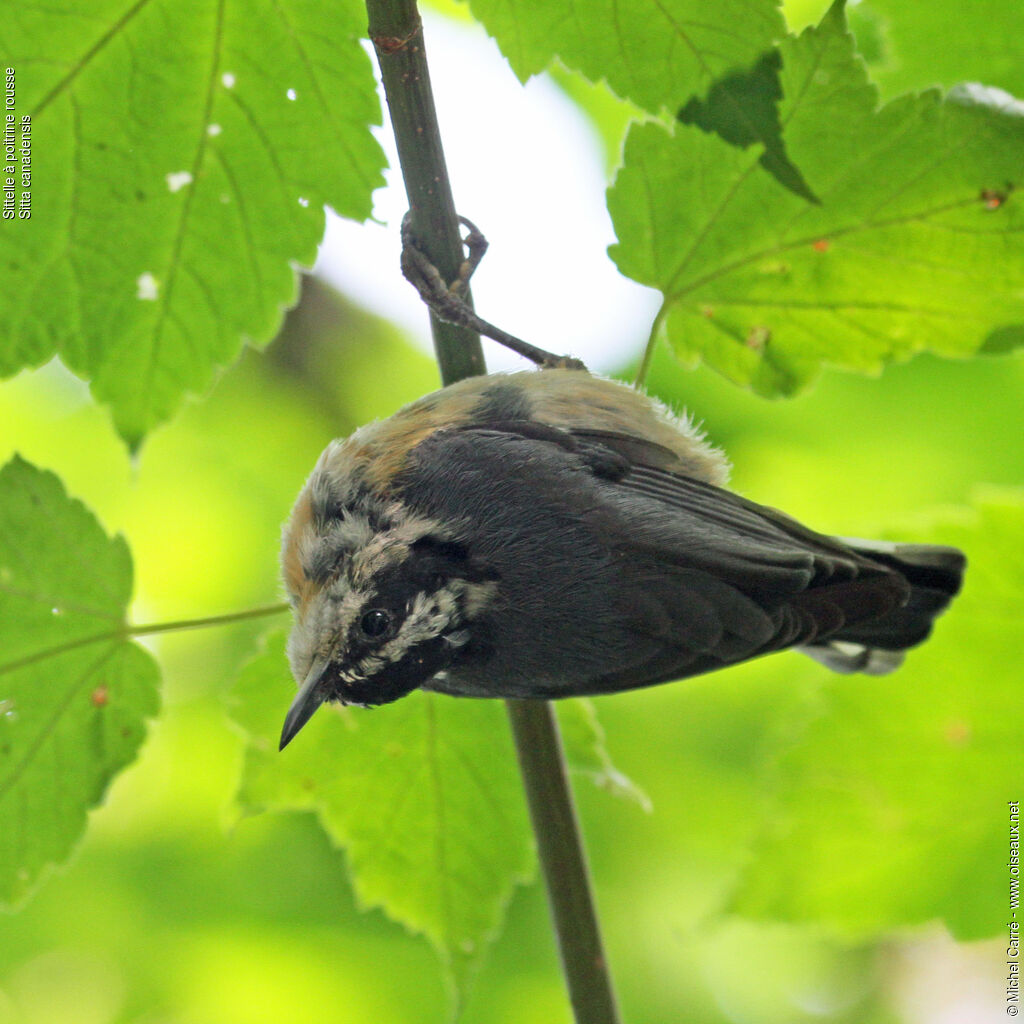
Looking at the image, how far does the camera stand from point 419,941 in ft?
11.5

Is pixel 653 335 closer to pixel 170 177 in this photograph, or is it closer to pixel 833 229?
pixel 833 229

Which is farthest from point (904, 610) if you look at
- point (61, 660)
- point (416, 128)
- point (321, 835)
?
point (321, 835)

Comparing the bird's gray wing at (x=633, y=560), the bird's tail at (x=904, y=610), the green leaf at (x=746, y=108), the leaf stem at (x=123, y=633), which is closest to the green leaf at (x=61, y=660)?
the leaf stem at (x=123, y=633)

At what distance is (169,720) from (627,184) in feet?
8.93

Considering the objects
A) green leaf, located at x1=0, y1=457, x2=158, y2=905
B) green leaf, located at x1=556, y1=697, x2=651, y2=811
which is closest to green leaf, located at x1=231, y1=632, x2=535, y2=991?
green leaf, located at x1=556, y1=697, x2=651, y2=811

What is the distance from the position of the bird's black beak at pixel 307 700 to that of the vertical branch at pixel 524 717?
35 cm

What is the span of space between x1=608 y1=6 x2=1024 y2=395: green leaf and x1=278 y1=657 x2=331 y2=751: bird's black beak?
0.95m

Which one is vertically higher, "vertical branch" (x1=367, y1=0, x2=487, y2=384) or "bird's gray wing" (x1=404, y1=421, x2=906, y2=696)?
"vertical branch" (x1=367, y1=0, x2=487, y2=384)

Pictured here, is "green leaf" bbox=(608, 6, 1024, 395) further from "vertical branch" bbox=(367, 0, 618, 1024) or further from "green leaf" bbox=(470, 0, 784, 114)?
"vertical branch" bbox=(367, 0, 618, 1024)

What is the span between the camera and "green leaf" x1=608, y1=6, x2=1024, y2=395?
1.77 m

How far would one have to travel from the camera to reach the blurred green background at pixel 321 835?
347cm

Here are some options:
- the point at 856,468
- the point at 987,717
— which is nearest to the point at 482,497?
the point at 987,717

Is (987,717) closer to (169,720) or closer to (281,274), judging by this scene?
(281,274)

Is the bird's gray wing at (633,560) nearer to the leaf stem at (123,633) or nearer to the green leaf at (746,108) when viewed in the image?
the leaf stem at (123,633)
